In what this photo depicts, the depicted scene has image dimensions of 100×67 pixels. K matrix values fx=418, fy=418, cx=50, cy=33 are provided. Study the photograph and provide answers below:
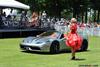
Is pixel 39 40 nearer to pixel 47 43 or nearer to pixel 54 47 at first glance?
pixel 47 43

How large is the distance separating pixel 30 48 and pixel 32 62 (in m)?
3.64

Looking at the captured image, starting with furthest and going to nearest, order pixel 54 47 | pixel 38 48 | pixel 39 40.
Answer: pixel 54 47, pixel 39 40, pixel 38 48

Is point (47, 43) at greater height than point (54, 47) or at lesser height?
greater

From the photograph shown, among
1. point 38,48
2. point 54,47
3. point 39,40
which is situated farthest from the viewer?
point 54,47

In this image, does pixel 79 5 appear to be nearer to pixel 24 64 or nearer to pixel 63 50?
pixel 63 50

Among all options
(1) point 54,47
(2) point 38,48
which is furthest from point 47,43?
(1) point 54,47

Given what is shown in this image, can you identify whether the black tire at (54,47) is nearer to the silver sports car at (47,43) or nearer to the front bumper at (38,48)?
the silver sports car at (47,43)

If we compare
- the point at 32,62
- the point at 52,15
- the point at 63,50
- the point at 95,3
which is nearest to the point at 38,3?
the point at 52,15

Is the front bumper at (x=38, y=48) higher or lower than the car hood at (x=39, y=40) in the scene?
lower

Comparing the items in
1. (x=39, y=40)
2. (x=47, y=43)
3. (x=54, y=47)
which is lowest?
(x=54, y=47)

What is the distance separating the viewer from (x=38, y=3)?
60.9m

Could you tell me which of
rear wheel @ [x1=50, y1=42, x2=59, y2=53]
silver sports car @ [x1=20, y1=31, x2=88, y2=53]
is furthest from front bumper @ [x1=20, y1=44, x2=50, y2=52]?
rear wheel @ [x1=50, y1=42, x2=59, y2=53]

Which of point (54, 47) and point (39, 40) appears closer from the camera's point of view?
point (39, 40)

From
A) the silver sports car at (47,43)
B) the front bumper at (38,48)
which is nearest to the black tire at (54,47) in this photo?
the silver sports car at (47,43)
